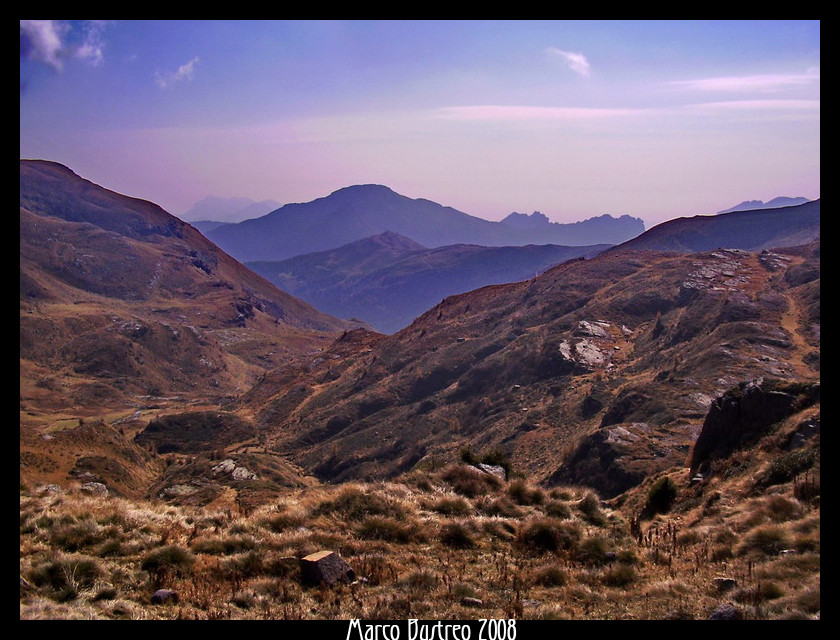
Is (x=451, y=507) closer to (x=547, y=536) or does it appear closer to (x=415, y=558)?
(x=547, y=536)

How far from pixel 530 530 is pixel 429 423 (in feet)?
132

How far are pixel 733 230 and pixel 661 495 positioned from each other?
15048 cm

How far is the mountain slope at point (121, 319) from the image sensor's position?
3905 inches

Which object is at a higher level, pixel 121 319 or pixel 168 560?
pixel 121 319

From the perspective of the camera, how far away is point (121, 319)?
118 meters

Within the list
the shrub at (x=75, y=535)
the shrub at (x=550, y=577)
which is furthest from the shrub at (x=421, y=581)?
the shrub at (x=75, y=535)

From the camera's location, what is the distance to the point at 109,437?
45.7 meters

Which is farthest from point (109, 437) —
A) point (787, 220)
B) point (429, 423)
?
point (787, 220)

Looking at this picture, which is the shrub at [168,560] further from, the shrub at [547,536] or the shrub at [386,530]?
the shrub at [547,536]

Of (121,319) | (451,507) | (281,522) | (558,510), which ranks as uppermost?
(121,319)

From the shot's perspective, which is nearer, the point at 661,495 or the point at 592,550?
the point at 592,550

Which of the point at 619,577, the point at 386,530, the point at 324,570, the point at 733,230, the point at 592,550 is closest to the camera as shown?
the point at 324,570

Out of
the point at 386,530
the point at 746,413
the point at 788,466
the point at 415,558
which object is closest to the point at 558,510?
the point at 386,530
